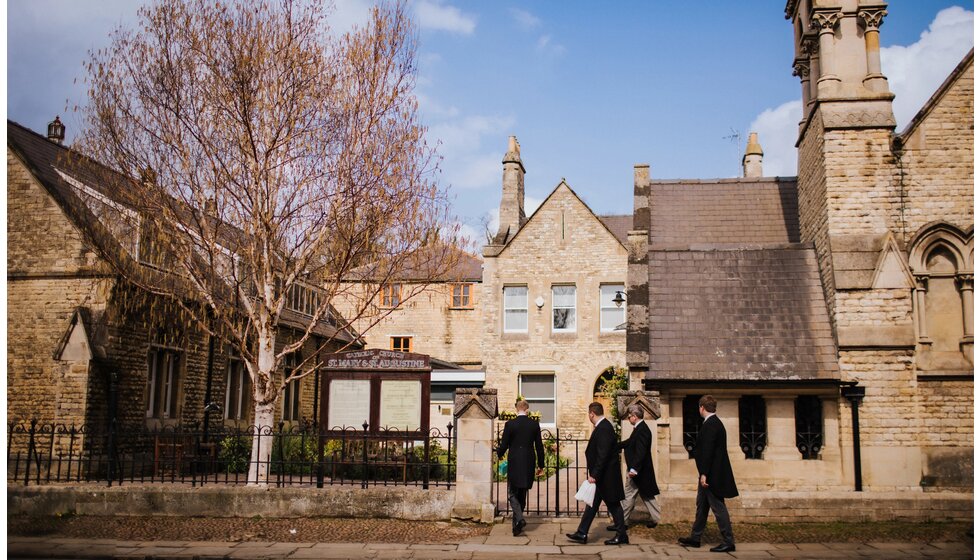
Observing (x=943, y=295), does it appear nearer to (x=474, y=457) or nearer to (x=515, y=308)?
(x=474, y=457)

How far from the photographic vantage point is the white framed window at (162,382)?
19297 mm

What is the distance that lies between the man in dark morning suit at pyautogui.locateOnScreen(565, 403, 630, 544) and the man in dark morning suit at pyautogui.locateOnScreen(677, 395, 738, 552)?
869mm

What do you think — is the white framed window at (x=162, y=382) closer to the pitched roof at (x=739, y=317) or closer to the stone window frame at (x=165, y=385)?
the stone window frame at (x=165, y=385)

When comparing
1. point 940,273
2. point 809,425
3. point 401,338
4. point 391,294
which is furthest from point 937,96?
point 401,338

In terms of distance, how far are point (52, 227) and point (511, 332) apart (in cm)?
1496

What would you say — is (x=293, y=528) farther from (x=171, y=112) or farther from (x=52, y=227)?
(x=52, y=227)

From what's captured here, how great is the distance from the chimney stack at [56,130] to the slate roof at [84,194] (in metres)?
3.34

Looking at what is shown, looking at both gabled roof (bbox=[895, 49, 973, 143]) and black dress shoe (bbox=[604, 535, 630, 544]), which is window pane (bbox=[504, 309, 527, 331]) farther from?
black dress shoe (bbox=[604, 535, 630, 544])

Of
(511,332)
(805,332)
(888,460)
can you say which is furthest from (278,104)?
(511,332)

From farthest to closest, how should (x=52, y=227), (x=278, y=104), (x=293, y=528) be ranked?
(x=52, y=227), (x=278, y=104), (x=293, y=528)

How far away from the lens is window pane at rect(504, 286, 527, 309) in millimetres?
27734

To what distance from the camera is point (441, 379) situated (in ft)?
84.7

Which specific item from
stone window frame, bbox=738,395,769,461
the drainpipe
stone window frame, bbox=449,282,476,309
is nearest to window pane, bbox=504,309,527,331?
stone window frame, bbox=449,282,476,309

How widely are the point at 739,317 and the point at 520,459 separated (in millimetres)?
5968
